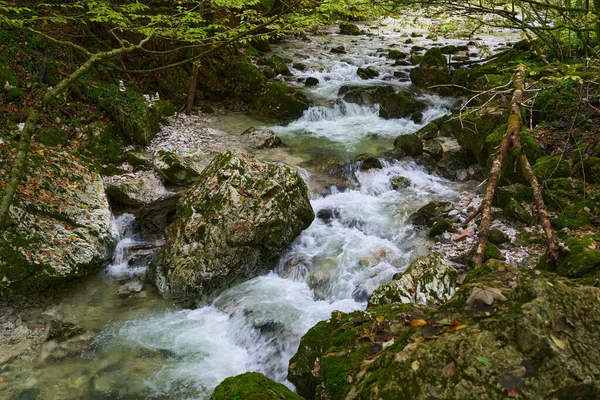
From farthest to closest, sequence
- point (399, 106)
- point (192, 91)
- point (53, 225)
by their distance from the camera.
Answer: point (399, 106)
point (192, 91)
point (53, 225)

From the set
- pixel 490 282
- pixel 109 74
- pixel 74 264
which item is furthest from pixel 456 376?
pixel 109 74

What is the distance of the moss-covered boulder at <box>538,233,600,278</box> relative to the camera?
4254 mm

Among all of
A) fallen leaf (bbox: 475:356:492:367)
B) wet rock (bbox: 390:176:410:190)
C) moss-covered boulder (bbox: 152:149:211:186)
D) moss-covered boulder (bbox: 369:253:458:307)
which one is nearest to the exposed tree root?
moss-covered boulder (bbox: 369:253:458:307)

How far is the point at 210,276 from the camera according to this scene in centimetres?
754

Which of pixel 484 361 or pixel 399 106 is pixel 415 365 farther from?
pixel 399 106

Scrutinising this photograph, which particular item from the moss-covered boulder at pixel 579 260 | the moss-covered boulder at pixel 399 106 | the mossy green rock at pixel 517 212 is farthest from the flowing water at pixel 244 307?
the moss-covered boulder at pixel 399 106

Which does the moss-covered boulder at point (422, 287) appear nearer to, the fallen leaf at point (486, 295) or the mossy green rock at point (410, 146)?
the fallen leaf at point (486, 295)

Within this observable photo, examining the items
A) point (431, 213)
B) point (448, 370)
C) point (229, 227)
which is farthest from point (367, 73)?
point (448, 370)

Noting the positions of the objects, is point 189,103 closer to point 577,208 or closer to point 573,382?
point 577,208

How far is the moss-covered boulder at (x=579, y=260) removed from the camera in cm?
425

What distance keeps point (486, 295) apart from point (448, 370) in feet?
2.24

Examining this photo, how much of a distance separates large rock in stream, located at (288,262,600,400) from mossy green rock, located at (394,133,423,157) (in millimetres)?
9394

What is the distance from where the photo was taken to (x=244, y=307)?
711 cm

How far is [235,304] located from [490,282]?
5218 mm
